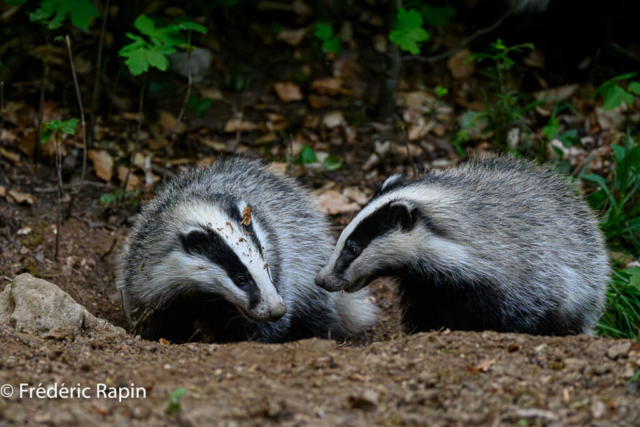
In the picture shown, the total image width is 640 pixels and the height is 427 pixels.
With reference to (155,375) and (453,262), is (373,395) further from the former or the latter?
(453,262)

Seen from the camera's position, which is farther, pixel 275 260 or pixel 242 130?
pixel 242 130

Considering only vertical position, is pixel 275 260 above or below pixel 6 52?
below

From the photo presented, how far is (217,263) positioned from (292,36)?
4.60 meters

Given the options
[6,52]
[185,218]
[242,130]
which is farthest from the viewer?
[242,130]

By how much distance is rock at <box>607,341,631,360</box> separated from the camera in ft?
10.2

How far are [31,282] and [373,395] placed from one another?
2582 mm

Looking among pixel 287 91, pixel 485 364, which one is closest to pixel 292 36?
pixel 287 91

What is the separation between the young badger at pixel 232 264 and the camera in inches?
163

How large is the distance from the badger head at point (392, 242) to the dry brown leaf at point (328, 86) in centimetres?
386

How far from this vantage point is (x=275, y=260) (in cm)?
461

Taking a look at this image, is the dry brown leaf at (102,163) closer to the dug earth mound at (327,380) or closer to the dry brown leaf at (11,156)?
the dry brown leaf at (11,156)

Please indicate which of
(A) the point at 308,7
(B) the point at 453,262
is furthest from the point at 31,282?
(A) the point at 308,7

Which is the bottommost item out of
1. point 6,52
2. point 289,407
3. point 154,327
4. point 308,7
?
point 154,327

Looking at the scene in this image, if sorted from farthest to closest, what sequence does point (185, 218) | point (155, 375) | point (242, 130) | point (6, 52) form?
point (242, 130), point (6, 52), point (185, 218), point (155, 375)
